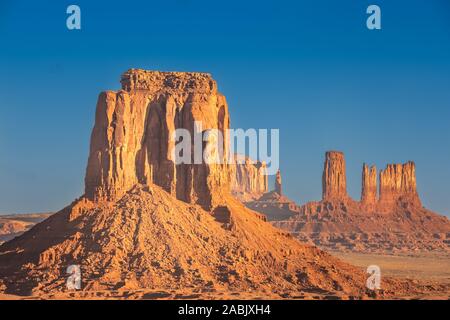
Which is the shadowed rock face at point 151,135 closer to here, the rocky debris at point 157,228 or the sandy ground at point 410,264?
the rocky debris at point 157,228

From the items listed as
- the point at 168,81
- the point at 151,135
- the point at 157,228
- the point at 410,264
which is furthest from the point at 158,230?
the point at 410,264

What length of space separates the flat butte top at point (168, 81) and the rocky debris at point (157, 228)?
94 millimetres

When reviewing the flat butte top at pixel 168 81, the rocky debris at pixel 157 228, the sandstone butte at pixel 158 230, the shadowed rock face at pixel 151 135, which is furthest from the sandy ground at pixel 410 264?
the flat butte top at pixel 168 81

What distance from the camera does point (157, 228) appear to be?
95.8 meters

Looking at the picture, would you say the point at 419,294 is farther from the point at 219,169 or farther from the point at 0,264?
the point at 0,264

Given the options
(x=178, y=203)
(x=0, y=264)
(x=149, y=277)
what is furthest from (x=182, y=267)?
(x=0, y=264)

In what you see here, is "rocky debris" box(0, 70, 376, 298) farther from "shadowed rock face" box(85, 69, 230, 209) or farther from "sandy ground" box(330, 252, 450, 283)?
"sandy ground" box(330, 252, 450, 283)

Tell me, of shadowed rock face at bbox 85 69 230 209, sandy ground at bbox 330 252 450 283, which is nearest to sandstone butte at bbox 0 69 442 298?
shadowed rock face at bbox 85 69 230 209

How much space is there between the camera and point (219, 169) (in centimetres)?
10312

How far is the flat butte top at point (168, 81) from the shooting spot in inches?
3984

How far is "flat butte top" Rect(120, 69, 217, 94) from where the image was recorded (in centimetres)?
10119
